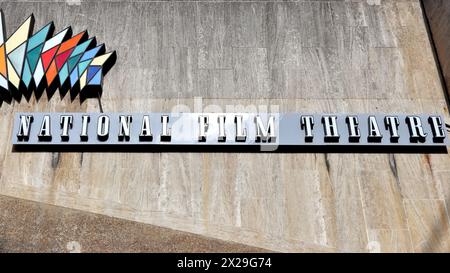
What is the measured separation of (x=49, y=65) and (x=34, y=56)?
58 cm

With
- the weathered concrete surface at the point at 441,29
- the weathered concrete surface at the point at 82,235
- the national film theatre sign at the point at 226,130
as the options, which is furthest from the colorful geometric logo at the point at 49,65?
the weathered concrete surface at the point at 441,29

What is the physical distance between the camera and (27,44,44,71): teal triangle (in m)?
15.5

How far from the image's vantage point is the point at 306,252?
46.2ft

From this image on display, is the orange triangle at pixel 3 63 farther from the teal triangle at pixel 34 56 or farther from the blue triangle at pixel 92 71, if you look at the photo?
the blue triangle at pixel 92 71

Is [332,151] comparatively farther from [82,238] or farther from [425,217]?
[82,238]

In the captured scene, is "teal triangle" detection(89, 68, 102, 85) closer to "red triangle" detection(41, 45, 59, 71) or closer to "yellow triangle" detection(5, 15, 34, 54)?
"red triangle" detection(41, 45, 59, 71)

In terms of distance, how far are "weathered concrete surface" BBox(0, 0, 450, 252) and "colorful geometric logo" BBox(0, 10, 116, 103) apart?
0.43m

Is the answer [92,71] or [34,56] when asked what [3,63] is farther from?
[92,71]

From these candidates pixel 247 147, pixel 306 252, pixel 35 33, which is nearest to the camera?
pixel 306 252

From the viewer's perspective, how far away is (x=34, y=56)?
15.6 m

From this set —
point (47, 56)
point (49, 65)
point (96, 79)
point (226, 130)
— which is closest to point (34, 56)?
point (47, 56)

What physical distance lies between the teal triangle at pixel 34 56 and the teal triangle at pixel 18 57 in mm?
201
